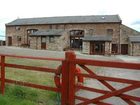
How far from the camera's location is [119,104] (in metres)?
8.26

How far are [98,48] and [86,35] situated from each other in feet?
17.6

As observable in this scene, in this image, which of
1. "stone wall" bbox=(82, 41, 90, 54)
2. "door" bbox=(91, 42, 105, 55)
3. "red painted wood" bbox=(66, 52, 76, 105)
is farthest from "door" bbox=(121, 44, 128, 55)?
"red painted wood" bbox=(66, 52, 76, 105)

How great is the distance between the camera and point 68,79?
235 inches

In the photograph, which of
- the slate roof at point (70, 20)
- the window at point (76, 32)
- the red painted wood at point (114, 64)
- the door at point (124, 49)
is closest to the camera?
the red painted wood at point (114, 64)

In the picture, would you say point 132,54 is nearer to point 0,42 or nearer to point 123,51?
point 123,51

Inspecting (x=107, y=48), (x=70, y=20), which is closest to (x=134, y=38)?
(x=107, y=48)

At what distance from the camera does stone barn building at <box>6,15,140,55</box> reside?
52.0 metres

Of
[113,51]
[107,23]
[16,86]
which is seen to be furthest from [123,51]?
[16,86]

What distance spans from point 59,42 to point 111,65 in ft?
161

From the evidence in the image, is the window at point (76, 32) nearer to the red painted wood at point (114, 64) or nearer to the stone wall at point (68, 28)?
the stone wall at point (68, 28)

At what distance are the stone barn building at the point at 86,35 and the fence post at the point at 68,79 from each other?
1780 inches

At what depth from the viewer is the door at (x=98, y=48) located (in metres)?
51.6

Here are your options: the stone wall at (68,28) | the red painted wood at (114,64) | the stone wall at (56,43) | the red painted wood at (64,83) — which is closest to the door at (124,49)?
the stone wall at (68,28)

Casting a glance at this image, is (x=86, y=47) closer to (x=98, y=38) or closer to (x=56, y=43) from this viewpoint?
(x=98, y=38)
